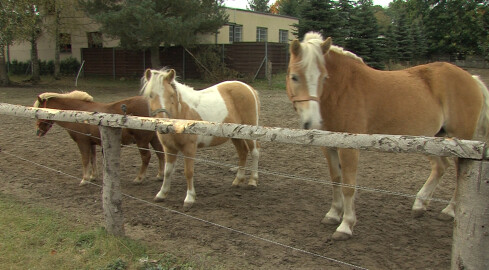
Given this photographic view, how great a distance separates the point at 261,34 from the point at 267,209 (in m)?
26.2

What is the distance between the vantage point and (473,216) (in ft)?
6.68

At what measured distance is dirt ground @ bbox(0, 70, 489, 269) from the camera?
3363 mm

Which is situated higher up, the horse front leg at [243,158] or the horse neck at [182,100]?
the horse neck at [182,100]

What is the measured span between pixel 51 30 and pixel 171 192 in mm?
19961

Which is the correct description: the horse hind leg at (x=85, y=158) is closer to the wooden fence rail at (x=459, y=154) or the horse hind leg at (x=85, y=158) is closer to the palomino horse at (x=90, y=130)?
the palomino horse at (x=90, y=130)

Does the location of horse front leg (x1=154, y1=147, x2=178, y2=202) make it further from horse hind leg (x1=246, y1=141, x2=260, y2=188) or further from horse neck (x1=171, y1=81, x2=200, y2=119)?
horse hind leg (x1=246, y1=141, x2=260, y2=188)

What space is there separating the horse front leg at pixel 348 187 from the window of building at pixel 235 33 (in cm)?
2433

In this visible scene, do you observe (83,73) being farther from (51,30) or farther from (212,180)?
(212,180)

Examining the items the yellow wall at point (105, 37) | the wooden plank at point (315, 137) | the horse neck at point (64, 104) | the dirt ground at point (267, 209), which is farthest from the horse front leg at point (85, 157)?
the yellow wall at point (105, 37)

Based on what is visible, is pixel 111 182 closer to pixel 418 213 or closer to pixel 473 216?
pixel 473 216

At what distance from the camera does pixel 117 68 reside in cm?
2512

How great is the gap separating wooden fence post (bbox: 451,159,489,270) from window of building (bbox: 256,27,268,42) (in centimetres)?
2775

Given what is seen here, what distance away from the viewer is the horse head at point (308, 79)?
3121mm

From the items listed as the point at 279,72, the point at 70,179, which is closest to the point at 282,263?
the point at 70,179
